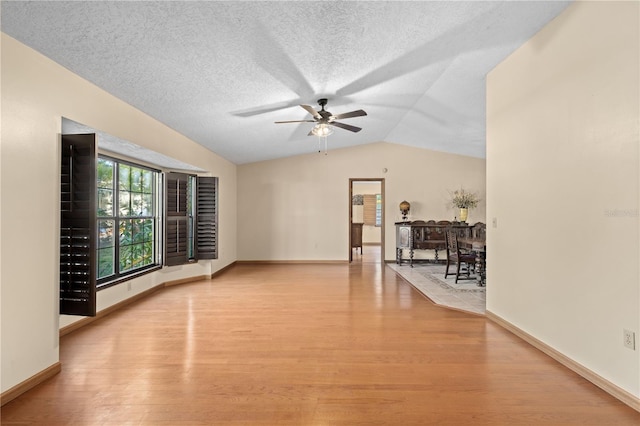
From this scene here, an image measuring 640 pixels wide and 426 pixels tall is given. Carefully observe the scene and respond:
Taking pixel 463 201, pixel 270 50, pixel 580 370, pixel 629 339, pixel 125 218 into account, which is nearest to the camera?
pixel 629 339

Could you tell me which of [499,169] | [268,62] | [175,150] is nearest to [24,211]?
[268,62]

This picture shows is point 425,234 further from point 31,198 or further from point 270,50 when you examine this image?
point 31,198

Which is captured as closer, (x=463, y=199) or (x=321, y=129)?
(x=321, y=129)

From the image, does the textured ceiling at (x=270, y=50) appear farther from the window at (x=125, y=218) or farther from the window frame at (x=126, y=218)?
the window at (x=125, y=218)

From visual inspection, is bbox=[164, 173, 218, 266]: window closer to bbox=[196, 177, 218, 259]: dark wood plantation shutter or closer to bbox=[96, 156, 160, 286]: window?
bbox=[196, 177, 218, 259]: dark wood plantation shutter

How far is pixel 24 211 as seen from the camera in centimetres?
201

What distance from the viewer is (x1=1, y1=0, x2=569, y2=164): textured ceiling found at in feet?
6.52

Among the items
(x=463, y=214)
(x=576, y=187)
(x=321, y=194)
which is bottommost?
(x=463, y=214)

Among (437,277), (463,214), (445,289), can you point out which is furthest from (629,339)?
(463,214)

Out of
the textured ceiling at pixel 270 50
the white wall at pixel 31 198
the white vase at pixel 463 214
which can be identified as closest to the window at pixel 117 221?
the white wall at pixel 31 198

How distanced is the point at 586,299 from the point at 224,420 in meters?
2.54

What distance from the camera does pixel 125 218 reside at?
4.16m

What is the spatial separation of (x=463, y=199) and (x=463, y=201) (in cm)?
7

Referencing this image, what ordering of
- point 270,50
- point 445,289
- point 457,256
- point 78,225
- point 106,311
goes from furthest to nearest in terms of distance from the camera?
point 457,256 < point 445,289 < point 106,311 < point 270,50 < point 78,225
